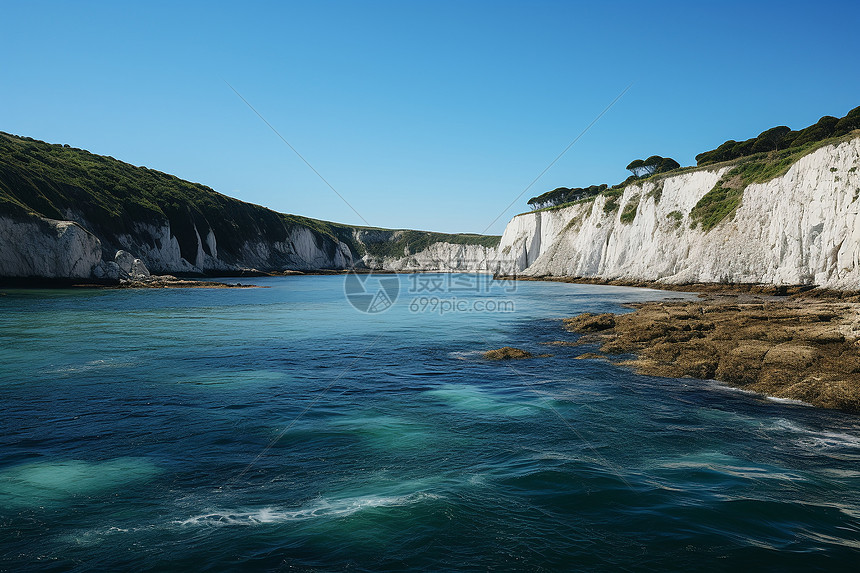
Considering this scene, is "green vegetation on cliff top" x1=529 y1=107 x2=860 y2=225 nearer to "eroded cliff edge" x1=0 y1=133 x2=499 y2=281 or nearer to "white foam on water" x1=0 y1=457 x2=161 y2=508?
"white foam on water" x1=0 y1=457 x2=161 y2=508

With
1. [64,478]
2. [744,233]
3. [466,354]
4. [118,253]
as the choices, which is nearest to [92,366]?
[64,478]

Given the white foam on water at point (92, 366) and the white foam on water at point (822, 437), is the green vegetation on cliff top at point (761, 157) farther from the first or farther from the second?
the white foam on water at point (92, 366)

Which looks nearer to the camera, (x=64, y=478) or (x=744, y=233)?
(x=64, y=478)

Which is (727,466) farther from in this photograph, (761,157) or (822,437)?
(761,157)

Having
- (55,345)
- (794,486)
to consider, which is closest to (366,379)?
(794,486)

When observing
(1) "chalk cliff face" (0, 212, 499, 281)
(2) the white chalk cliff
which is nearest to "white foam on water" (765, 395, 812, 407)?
Answer: (2) the white chalk cliff

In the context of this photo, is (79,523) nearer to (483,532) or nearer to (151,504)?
(151,504)
